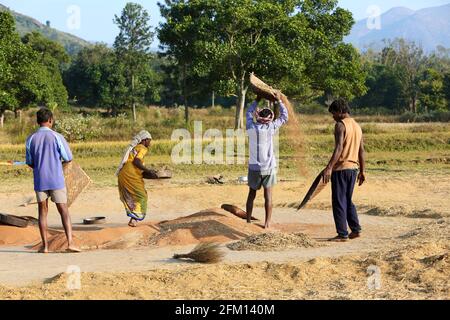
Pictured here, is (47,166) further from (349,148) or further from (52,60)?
(52,60)

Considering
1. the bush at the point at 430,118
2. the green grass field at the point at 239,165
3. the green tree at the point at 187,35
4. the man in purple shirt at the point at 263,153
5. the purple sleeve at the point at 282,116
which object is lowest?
the green grass field at the point at 239,165

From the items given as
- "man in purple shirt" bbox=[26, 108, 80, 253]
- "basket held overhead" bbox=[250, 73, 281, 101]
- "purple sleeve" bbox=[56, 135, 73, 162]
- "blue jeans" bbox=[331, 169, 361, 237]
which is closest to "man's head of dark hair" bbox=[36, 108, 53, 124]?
"man in purple shirt" bbox=[26, 108, 80, 253]

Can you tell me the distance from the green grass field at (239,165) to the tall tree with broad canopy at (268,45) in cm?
353

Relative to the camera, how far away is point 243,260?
25.5 feet

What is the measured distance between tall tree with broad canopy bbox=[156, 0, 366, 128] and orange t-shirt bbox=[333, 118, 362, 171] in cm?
2593

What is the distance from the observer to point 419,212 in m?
11.9

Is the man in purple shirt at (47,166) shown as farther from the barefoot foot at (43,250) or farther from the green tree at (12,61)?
the green tree at (12,61)

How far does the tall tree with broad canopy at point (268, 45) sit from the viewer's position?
35781 millimetres

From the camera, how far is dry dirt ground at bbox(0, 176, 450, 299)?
20.2 ft

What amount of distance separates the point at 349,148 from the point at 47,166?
393 cm

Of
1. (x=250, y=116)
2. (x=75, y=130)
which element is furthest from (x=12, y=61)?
(x=250, y=116)

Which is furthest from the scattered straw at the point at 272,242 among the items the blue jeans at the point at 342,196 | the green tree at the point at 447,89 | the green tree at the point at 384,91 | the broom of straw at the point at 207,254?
the green tree at the point at 384,91
